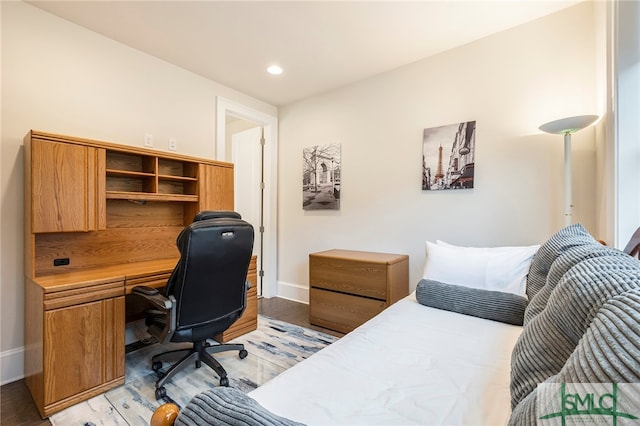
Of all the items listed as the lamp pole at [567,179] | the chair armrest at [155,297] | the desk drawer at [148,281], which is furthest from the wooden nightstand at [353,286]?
the chair armrest at [155,297]

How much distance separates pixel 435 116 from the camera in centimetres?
272

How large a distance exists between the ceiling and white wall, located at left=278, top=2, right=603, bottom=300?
20cm

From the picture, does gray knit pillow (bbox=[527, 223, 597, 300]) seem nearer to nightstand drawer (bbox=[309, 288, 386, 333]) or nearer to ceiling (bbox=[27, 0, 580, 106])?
nightstand drawer (bbox=[309, 288, 386, 333])

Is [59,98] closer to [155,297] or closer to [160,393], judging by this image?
[155,297]

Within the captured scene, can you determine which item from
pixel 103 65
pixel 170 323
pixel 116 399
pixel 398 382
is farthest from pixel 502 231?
pixel 103 65

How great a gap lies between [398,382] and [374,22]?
95.9 inches

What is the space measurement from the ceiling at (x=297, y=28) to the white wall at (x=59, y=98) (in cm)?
13

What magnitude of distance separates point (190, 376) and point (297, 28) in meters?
2.81

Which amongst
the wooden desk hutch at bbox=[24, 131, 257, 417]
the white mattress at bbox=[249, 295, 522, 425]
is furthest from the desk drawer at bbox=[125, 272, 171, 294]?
the white mattress at bbox=[249, 295, 522, 425]

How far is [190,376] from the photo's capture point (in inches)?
80.1

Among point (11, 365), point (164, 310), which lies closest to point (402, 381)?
point (164, 310)

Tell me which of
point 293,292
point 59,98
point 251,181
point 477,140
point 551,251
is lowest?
point 293,292

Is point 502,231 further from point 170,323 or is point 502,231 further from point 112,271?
point 112,271

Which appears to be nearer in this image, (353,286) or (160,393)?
(160,393)
